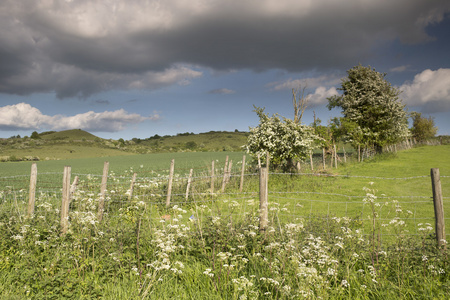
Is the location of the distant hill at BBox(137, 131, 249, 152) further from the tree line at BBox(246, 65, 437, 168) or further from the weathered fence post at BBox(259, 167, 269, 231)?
the weathered fence post at BBox(259, 167, 269, 231)

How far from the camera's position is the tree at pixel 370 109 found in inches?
1277

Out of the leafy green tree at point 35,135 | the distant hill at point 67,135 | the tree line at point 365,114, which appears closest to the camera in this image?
the tree line at point 365,114

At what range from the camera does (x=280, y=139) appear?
1728 cm

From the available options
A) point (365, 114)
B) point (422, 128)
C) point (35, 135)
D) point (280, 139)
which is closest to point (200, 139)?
point (35, 135)

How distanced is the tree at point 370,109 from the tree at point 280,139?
51.4ft

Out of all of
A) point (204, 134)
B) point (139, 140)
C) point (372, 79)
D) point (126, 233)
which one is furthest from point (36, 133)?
point (126, 233)

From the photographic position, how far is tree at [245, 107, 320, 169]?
56.0 ft

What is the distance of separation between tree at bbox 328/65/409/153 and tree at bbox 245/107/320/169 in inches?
617

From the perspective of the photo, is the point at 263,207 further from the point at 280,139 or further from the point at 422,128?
the point at 422,128

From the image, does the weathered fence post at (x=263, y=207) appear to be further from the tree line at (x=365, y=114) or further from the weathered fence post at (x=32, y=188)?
the tree line at (x=365, y=114)

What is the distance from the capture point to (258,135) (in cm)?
1786

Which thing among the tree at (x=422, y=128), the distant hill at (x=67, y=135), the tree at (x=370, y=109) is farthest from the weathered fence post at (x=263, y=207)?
the distant hill at (x=67, y=135)

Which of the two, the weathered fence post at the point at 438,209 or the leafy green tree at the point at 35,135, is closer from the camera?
the weathered fence post at the point at 438,209

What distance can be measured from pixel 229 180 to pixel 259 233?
33.8 feet
